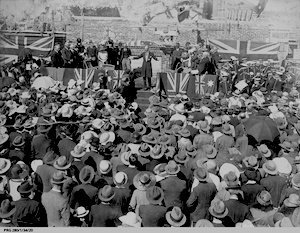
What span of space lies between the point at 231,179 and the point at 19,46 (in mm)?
8531

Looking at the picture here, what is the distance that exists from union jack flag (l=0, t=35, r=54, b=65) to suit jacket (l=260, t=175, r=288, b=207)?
8.18m

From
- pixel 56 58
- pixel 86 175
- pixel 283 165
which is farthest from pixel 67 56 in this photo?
pixel 283 165

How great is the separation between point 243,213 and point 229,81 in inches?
276

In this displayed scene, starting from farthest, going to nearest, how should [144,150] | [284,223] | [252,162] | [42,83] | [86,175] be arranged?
1. [42,83]
2. [144,150]
3. [252,162]
4. [86,175]
5. [284,223]

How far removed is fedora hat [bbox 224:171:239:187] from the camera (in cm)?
419

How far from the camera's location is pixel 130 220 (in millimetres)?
3861

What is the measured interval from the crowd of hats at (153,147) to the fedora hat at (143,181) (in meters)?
0.01

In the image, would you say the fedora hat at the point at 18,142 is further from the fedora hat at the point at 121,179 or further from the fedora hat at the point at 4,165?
the fedora hat at the point at 121,179

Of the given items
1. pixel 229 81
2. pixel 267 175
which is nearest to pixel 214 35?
pixel 229 81

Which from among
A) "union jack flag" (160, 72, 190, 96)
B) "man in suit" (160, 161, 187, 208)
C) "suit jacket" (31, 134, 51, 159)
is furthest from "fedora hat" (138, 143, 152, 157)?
"union jack flag" (160, 72, 190, 96)

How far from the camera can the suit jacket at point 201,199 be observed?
14.2 ft

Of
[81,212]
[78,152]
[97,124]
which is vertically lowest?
[81,212]

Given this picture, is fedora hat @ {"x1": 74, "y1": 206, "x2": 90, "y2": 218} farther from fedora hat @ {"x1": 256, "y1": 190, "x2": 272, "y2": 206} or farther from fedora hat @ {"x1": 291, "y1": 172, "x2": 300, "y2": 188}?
fedora hat @ {"x1": 291, "y1": 172, "x2": 300, "y2": 188}

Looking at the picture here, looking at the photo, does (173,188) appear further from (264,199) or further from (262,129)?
(262,129)
